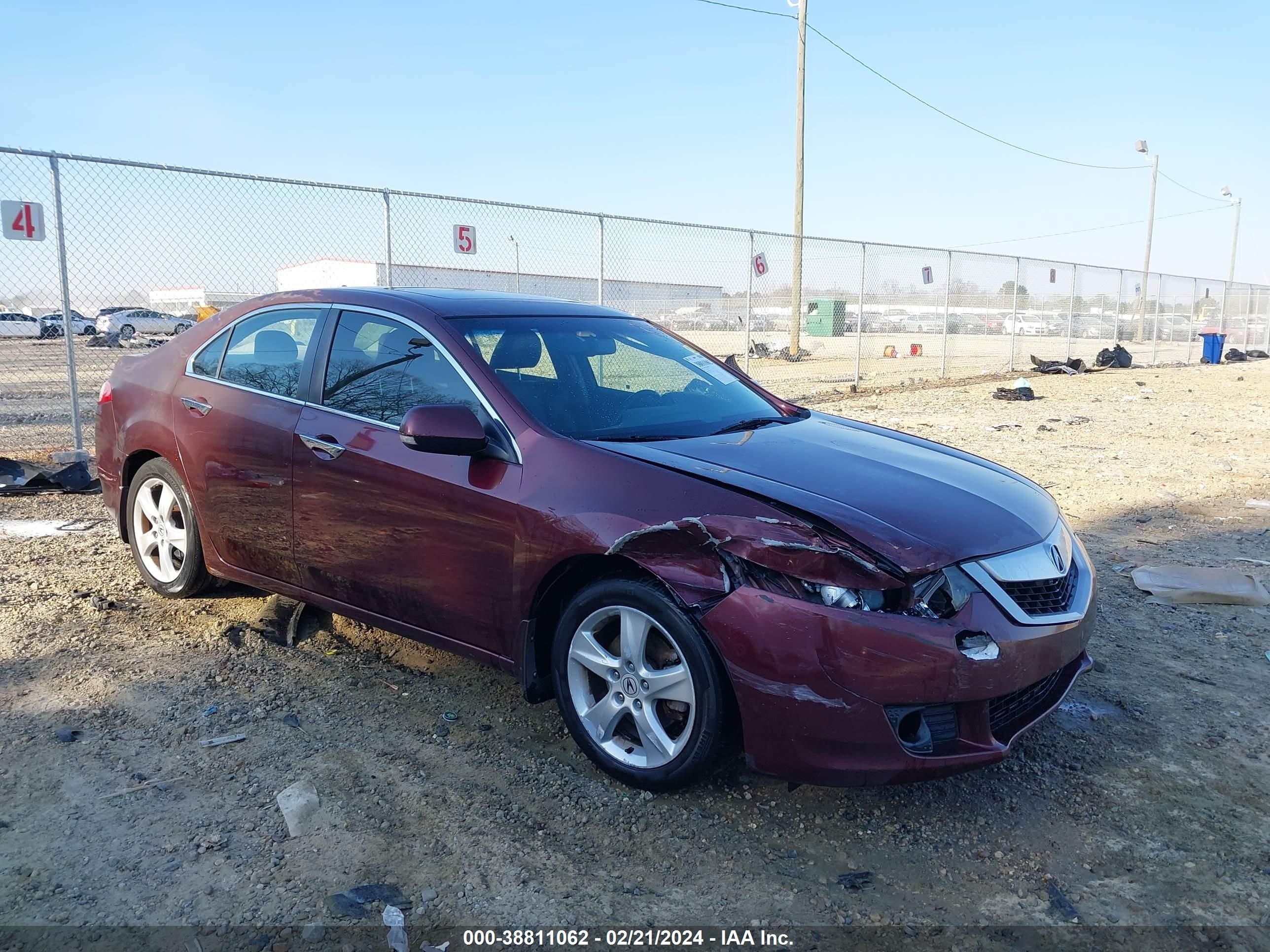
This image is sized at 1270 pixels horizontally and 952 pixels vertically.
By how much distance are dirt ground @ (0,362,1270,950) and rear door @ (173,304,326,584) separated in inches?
20.3

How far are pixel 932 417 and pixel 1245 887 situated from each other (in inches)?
402

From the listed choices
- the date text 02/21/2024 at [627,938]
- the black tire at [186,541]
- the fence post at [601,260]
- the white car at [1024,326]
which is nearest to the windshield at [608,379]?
the date text 02/21/2024 at [627,938]

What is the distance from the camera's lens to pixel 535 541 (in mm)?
3082

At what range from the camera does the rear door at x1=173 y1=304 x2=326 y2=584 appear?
389 centimetres

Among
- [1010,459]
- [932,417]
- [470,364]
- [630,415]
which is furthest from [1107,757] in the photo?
[932,417]

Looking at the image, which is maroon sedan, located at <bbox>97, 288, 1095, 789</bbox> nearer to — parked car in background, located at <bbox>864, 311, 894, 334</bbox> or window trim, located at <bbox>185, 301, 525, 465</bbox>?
window trim, located at <bbox>185, 301, 525, 465</bbox>

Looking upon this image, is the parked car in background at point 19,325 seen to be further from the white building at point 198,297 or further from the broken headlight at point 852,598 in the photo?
the broken headlight at point 852,598

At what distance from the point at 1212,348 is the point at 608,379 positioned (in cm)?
2852

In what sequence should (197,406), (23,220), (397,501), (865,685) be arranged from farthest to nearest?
(23,220)
(197,406)
(397,501)
(865,685)

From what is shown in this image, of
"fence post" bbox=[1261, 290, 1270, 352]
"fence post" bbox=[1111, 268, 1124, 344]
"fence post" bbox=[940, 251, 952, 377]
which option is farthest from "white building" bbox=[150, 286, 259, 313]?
"fence post" bbox=[1261, 290, 1270, 352]

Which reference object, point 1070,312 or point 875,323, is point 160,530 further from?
point 1070,312

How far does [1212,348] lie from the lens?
87.9 feet

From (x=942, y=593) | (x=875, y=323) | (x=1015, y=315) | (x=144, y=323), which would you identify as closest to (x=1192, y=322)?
(x=1015, y=315)

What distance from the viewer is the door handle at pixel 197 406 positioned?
4.21 metres
